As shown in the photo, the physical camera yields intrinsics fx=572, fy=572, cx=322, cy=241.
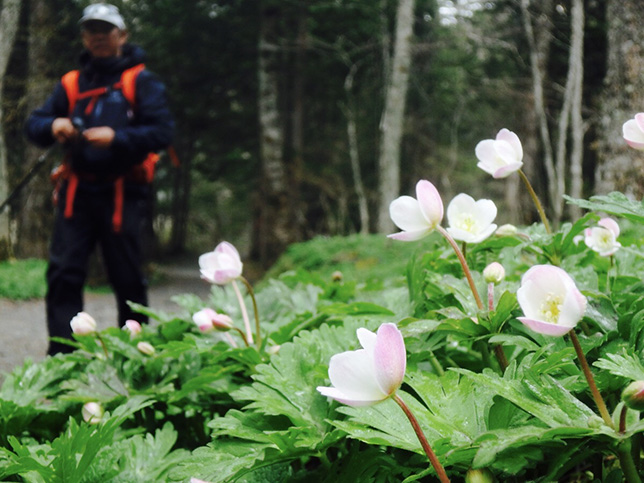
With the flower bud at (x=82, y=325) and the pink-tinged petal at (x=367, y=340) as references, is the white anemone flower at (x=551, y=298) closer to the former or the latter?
the pink-tinged petal at (x=367, y=340)

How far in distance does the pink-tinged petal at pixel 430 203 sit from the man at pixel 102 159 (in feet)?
7.39

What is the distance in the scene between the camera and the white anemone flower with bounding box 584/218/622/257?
4.38ft

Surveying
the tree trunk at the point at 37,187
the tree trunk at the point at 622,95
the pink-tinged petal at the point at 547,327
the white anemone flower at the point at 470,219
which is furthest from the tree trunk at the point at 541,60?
the tree trunk at the point at 37,187

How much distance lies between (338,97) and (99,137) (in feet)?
47.1

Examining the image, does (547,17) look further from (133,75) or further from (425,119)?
(133,75)

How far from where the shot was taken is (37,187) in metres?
11.3

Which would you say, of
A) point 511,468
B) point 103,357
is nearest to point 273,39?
point 103,357

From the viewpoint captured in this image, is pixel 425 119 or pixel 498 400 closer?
pixel 498 400

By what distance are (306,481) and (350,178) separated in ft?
51.5

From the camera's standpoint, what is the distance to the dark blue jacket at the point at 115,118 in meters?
3.01

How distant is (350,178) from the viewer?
16.5 meters

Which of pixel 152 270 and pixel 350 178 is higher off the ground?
pixel 350 178

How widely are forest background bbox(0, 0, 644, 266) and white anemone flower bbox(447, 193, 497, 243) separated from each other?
4916mm

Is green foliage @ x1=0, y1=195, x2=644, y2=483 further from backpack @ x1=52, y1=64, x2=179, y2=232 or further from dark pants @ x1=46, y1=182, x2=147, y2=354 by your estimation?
backpack @ x1=52, y1=64, x2=179, y2=232
